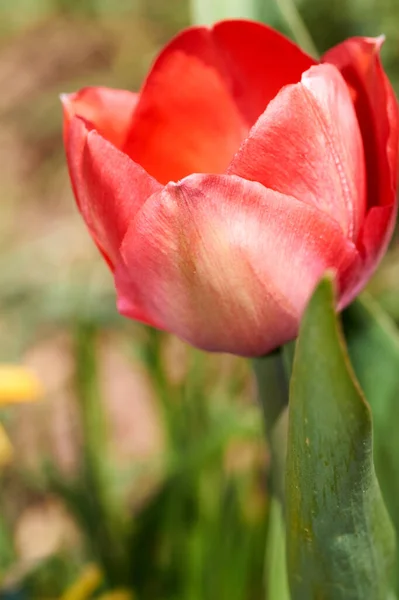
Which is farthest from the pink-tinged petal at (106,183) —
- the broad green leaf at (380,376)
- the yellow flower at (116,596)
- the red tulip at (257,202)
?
the yellow flower at (116,596)

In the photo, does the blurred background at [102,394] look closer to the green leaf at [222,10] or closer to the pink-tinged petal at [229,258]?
the green leaf at [222,10]

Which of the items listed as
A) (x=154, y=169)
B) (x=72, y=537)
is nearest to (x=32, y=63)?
(x=72, y=537)

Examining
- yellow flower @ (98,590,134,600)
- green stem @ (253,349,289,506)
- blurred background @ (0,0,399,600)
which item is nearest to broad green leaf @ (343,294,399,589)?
green stem @ (253,349,289,506)

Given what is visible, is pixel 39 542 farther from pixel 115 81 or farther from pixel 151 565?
pixel 115 81

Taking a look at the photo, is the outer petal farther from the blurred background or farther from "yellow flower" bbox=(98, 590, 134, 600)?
"yellow flower" bbox=(98, 590, 134, 600)

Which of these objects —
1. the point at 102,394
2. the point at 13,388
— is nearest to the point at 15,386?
the point at 13,388

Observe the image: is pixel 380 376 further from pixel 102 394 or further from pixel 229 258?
pixel 102 394
